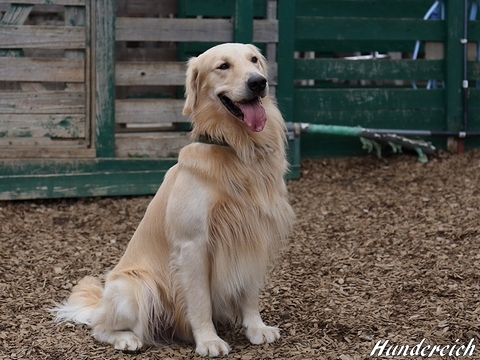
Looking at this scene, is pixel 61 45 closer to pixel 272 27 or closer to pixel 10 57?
pixel 10 57

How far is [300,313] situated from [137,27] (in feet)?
11.0

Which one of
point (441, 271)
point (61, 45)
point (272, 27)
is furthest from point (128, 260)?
point (272, 27)

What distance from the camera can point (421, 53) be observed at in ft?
31.0

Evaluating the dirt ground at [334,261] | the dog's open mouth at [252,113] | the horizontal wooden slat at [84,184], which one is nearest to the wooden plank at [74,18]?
the horizontal wooden slat at [84,184]

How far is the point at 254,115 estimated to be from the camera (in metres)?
3.51

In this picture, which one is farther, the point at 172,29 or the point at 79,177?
the point at 172,29

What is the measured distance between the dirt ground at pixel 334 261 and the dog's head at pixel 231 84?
44.4 inches

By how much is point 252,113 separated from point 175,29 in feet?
10.8

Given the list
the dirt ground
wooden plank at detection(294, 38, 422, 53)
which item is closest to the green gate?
wooden plank at detection(294, 38, 422, 53)

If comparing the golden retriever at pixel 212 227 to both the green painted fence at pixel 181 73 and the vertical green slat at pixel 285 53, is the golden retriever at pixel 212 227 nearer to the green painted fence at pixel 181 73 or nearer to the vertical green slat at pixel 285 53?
the green painted fence at pixel 181 73

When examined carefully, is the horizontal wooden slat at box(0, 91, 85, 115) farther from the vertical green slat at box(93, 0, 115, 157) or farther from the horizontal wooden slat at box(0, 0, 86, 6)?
the horizontal wooden slat at box(0, 0, 86, 6)

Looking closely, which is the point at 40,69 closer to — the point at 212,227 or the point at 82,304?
the point at 82,304

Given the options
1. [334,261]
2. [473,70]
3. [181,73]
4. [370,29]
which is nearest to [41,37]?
[181,73]

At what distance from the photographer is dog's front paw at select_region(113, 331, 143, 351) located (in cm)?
359
